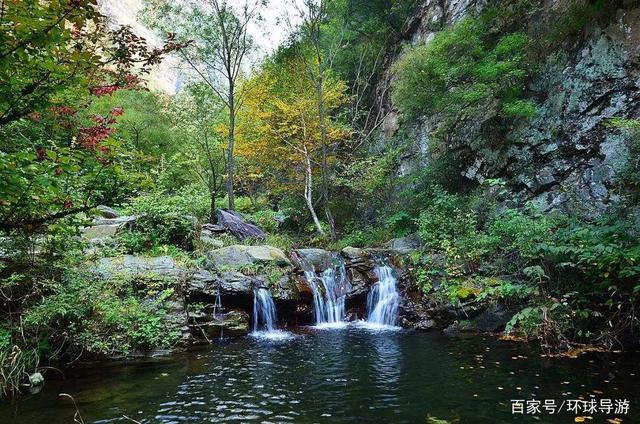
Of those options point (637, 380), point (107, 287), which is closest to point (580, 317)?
point (637, 380)

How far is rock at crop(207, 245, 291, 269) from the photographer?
10.9 meters

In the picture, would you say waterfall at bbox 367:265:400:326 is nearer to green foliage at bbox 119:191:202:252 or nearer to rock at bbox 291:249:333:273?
rock at bbox 291:249:333:273

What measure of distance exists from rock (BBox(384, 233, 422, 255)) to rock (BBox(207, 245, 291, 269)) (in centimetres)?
369

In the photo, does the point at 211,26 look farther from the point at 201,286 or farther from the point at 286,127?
the point at 201,286

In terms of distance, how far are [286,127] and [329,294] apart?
342 inches

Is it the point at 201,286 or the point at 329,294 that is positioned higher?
the point at 201,286

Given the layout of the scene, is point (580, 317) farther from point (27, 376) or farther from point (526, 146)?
point (27, 376)

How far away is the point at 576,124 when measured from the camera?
34.5ft

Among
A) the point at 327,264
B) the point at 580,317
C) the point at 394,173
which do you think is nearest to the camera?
the point at 580,317

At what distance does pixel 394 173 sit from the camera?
17.7 m

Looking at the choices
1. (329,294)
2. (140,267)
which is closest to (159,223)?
(140,267)

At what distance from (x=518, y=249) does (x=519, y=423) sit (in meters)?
5.75

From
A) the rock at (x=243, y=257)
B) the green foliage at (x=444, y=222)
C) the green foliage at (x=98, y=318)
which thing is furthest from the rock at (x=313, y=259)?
the green foliage at (x=98, y=318)

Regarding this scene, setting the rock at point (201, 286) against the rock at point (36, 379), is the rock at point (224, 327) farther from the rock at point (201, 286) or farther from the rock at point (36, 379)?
the rock at point (36, 379)
